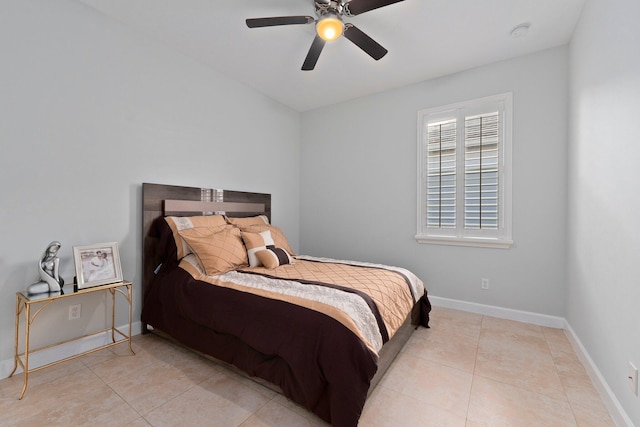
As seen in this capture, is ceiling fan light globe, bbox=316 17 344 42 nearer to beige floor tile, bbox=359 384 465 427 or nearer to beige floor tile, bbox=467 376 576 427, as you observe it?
beige floor tile, bbox=359 384 465 427

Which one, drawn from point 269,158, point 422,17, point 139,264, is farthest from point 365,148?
point 139,264

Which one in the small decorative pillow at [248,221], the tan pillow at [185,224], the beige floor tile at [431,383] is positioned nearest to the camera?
the beige floor tile at [431,383]

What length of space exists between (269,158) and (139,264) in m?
2.13

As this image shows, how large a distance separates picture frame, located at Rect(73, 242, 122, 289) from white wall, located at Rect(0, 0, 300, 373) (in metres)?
0.21

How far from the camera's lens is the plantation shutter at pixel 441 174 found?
10.6ft

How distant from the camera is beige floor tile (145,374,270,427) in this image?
1.51m

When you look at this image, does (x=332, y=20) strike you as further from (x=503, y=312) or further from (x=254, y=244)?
(x=503, y=312)

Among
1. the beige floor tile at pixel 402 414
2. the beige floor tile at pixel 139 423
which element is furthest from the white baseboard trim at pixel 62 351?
the beige floor tile at pixel 402 414

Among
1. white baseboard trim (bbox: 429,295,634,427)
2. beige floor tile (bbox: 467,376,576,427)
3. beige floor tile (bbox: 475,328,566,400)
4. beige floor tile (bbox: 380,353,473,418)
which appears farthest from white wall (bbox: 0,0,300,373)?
white baseboard trim (bbox: 429,295,634,427)

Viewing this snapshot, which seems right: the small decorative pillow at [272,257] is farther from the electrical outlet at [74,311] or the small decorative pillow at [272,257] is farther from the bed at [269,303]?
the electrical outlet at [74,311]

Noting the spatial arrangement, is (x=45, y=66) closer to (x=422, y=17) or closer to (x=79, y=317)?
(x=79, y=317)

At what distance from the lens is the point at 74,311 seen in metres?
2.19

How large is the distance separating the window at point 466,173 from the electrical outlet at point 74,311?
3.43m

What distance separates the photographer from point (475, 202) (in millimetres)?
3094
